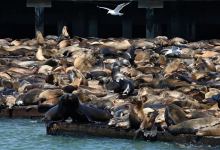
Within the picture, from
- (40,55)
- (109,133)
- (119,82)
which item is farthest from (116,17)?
(109,133)

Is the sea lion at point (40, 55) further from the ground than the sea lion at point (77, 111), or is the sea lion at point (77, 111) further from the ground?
the sea lion at point (40, 55)

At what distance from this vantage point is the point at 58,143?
56.5ft

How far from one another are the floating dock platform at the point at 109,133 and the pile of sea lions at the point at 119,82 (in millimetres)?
128

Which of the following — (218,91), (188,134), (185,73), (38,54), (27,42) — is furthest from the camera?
(27,42)

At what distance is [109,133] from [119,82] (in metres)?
4.85

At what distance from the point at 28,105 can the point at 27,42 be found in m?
13.1

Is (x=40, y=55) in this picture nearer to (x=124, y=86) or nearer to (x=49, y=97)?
(x=124, y=86)

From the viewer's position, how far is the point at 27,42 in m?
34.0

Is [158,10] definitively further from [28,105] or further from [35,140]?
[35,140]

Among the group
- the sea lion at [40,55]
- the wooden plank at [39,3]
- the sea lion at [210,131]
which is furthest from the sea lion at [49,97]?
the wooden plank at [39,3]

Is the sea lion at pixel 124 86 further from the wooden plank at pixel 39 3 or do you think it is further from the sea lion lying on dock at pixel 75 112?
the wooden plank at pixel 39 3

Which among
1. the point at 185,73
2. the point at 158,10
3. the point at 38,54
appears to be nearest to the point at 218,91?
the point at 185,73

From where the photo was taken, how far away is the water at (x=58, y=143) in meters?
16.6

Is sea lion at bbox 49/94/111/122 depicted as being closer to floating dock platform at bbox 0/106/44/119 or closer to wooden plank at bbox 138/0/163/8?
floating dock platform at bbox 0/106/44/119
